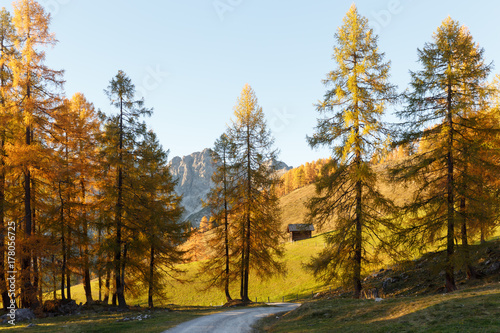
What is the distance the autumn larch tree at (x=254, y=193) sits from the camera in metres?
24.3

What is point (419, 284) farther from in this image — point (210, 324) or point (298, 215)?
point (298, 215)

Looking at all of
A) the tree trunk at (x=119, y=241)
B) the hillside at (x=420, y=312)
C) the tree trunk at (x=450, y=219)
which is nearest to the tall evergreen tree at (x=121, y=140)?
the tree trunk at (x=119, y=241)

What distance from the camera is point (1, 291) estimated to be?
15.7 metres

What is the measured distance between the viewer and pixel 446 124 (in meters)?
16.0

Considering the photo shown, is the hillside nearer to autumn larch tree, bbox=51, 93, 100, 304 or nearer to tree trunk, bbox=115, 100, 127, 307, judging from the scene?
tree trunk, bbox=115, 100, 127, 307

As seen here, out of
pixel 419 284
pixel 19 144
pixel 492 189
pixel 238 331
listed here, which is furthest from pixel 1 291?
pixel 492 189

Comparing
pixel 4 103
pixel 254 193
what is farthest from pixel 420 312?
pixel 4 103

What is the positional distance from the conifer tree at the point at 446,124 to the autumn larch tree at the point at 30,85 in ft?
70.5

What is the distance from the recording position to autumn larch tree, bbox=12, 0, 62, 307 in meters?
16.2

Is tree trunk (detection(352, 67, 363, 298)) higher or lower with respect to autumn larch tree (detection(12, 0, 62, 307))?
lower

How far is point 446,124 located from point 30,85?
2495 centimetres

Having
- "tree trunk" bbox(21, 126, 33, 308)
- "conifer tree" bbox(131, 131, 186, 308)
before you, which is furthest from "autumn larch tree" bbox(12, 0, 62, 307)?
"conifer tree" bbox(131, 131, 186, 308)

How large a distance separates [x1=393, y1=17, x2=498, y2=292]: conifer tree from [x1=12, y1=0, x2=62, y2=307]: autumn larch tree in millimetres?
21498

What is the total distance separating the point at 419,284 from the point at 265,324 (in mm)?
12432
